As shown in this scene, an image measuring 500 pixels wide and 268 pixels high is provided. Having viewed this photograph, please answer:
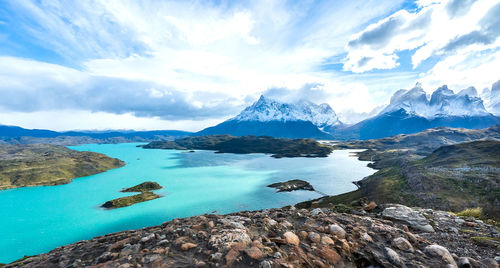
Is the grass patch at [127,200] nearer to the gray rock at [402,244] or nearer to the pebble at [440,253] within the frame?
the gray rock at [402,244]

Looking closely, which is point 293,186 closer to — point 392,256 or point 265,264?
point 392,256

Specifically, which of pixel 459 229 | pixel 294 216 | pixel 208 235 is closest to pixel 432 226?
pixel 459 229

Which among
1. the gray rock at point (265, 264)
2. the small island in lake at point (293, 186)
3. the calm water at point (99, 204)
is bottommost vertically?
the calm water at point (99, 204)

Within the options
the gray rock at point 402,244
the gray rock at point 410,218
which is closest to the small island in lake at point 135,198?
the gray rock at point 410,218

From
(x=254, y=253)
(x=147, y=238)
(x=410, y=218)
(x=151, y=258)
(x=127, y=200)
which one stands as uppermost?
(x=254, y=253)

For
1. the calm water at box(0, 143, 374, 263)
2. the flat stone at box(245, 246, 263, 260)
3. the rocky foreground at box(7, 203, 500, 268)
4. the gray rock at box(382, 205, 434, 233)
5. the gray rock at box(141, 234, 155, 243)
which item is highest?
the flat stone at box(245, 246, 263, 260)

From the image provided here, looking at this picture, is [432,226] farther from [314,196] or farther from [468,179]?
[314,196]

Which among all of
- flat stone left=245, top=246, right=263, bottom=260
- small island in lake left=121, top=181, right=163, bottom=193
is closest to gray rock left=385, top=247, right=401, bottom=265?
flat stone left=245, top=246, right=263, bottom=260

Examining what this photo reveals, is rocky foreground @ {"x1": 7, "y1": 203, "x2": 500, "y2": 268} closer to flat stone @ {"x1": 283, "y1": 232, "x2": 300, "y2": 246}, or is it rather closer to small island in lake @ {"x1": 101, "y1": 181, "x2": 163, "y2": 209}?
flat stone @ {"x1": 283, "y1": 232, "x2": 300, "y2": 246}

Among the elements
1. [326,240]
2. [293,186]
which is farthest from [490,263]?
[293,186]
